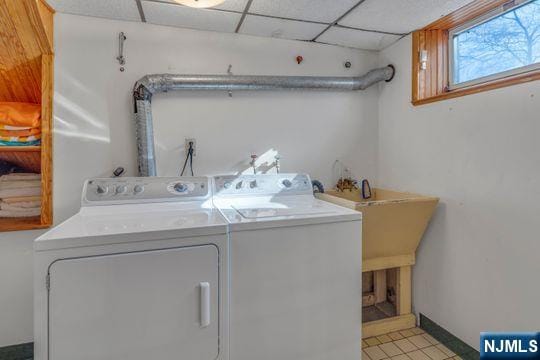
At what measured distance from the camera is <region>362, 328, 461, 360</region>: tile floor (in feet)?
6.42

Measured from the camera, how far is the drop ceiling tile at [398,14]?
183 centimetres

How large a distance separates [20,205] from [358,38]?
110 inches

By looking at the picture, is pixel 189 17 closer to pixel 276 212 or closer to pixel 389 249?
pixel 276 212

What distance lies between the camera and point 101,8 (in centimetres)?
192

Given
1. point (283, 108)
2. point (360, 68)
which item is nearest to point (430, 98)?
point (360, 68)

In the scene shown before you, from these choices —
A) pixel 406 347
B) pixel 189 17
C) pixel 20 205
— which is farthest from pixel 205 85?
pixel 406 347

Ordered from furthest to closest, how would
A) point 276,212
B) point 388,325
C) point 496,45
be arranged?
point 388,325 < point 496,45 < point 276,212

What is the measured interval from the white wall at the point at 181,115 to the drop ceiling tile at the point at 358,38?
9 cm

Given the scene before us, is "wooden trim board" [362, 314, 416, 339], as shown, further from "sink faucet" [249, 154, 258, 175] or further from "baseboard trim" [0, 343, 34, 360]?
"baseboard trim" [0, 343, 34, 360]

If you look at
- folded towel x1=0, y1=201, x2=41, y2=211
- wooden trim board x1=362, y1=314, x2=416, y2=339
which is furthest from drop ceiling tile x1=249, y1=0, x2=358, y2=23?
wooden trim board x1=362, y1=314, x2=416, y2=339

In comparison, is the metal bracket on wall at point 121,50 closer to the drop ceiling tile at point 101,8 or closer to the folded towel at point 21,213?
the drop ceiling tile at point 101,8

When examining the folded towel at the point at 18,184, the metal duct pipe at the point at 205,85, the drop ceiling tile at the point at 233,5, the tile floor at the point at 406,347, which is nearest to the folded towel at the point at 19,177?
the folded towel at the point at 18,184

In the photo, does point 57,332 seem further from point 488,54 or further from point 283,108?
point 488,54

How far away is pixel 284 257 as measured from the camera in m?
1.48
